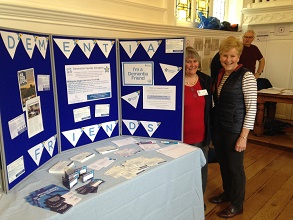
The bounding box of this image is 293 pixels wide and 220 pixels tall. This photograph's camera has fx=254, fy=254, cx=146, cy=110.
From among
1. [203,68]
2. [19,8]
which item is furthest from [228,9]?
[19,8]

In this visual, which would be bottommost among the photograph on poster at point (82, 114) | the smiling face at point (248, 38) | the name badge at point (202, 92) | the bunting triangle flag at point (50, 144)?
the bunting triangle flag at point (50, 144)

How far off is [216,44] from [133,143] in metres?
3.15

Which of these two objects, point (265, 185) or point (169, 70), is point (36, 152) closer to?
point (169, 70)

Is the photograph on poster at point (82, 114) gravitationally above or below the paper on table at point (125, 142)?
above

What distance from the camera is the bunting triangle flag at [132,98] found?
1.74 m

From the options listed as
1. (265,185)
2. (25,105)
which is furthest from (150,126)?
(265,185)

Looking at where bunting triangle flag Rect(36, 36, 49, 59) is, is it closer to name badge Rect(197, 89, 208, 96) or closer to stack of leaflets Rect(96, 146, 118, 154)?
stack of leaflets Rect(96, 146, 118, 154)

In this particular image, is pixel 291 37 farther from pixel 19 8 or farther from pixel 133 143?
pixel 19 8

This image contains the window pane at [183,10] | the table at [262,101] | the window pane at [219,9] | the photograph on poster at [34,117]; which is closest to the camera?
the photograph on poster at [34,117]

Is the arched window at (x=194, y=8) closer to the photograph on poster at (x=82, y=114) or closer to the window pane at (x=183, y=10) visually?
the window pane at (x=183, y=10)

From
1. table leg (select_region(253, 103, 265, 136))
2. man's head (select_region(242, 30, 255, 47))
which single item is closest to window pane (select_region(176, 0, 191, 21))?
man's head (select_region(242, 30, 255, 47))

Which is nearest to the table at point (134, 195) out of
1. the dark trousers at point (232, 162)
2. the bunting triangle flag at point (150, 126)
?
the bunting triangle flag at point (150, 126)

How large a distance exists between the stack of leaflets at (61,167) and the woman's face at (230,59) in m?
1.25

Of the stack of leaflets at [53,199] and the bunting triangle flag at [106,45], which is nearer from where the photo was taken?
the stack of leaflets at [53,199]
